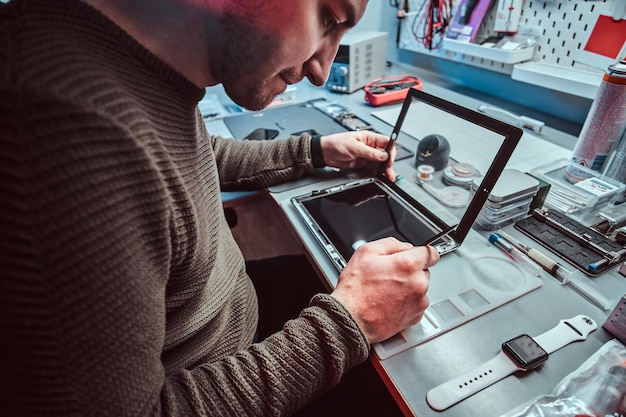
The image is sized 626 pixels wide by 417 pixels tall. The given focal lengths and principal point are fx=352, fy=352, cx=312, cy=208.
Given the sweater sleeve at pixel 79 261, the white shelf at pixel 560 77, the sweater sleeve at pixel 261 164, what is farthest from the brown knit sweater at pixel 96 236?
the white shelf at pixel 560 77

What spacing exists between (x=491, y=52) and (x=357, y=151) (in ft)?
2.69

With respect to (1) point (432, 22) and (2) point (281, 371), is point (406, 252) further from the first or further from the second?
(1) point (432, 22)

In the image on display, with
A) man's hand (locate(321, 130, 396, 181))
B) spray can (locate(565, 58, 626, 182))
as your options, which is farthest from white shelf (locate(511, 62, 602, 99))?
man's hand (locate(321, 130, 396, 181))

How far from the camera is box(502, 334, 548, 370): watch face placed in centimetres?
50

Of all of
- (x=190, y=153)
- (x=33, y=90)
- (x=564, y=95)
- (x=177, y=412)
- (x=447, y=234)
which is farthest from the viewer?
(x=564, y=95)

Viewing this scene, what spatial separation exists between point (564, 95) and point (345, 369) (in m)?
1.31

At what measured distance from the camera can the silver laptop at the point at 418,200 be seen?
0.69 meters

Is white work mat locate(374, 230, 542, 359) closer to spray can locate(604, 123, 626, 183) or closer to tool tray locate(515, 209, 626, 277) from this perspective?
tool tray locate(515, 209, 626, 277)

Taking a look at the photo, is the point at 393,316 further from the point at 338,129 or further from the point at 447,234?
the point at 338,129

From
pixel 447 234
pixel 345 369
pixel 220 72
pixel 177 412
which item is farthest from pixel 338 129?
pixel 177 412

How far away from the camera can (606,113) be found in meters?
0.82

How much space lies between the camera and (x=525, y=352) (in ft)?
1.68

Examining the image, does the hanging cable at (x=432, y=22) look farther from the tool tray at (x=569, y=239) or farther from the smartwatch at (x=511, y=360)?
the smartwatch at (x=511, y=360)

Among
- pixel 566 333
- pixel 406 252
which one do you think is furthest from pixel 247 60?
pixel 566 333
